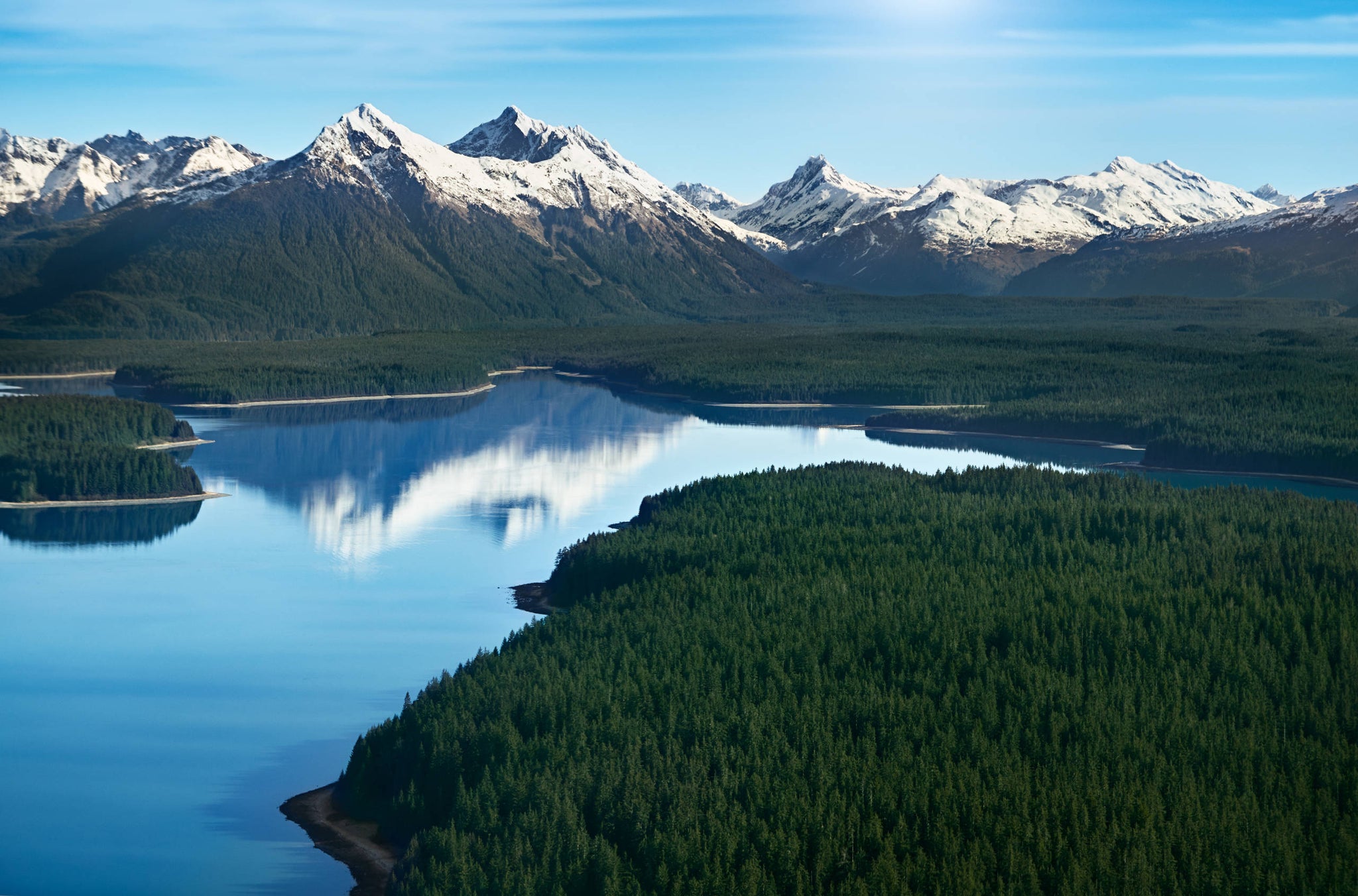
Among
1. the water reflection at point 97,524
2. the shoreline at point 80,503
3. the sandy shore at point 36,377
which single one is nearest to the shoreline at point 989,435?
the water reflection at point 97,524

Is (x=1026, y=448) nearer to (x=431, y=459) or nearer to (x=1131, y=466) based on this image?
(x=1131, y=466)

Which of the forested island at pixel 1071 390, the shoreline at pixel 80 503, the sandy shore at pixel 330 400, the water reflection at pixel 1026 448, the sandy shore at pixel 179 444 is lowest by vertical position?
the shoreline at pixel 80 503

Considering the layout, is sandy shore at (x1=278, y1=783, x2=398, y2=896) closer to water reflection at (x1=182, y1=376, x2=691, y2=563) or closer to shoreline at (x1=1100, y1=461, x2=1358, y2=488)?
water reflection at (x1=182, y1=376, x2=691, y2=563)

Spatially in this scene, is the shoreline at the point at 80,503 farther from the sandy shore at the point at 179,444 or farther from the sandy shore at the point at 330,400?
the sandy shore at the point at 330,400

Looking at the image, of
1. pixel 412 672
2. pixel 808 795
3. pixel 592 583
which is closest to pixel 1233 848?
pixel 808 795

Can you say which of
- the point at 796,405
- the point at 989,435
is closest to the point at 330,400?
the point at 796,405
